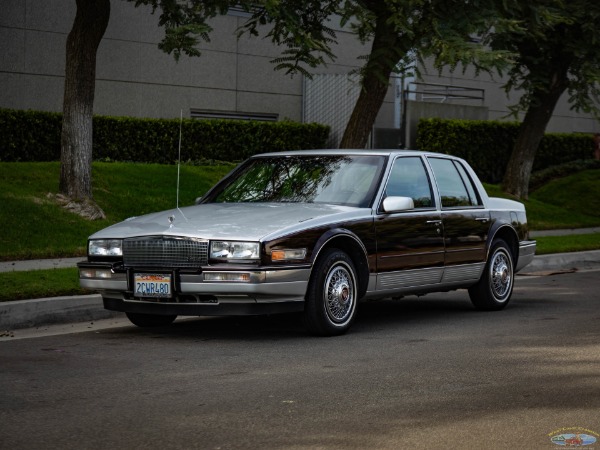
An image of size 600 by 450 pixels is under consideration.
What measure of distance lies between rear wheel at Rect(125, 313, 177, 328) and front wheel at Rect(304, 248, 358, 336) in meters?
1.52

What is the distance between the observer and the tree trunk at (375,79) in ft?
56.1

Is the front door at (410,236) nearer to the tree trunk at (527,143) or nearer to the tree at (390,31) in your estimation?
the tree at (390,31)

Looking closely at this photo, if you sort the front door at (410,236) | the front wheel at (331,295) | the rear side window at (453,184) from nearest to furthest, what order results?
1. the front wheel at (331,295)
2. the front door at (410,236)
3. the rear side window at (453,184)

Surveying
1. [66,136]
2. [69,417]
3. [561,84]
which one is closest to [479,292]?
[69,417]

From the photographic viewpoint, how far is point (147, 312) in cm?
957

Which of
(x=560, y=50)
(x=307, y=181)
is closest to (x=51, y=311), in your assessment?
(x=307, y=181)

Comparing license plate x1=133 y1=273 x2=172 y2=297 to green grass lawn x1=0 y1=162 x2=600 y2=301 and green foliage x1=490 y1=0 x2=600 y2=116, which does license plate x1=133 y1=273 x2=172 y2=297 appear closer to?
green grass lawn x1=0 y1=162 x2=600 y2=301

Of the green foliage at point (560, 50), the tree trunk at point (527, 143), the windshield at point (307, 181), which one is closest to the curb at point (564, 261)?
the green foliage at point (560, 50)

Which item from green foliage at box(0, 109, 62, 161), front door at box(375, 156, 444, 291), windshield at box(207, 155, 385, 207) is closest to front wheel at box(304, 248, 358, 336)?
front door at box(375, 156, 444, 291)

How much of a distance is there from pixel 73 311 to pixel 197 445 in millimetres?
5484

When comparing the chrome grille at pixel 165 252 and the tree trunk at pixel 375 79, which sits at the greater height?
the tree trunk at pixel 375 79

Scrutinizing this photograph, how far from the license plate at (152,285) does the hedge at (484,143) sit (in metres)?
20.2

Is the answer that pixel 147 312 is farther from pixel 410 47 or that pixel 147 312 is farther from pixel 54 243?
pixel 410 47

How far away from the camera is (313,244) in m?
9.47
